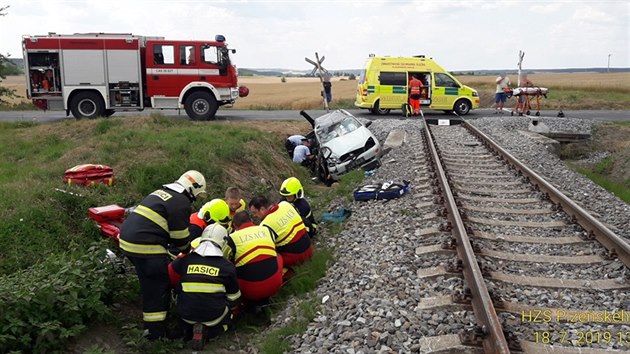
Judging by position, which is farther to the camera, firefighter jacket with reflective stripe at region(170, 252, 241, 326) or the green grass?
the green grass

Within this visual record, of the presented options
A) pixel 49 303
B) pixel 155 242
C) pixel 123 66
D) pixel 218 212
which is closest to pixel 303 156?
pixel 123 66

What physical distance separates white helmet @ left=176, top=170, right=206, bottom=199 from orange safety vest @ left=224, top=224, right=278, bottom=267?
1.98 feet

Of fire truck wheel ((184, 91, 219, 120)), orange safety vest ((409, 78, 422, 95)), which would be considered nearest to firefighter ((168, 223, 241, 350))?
fire truck wheel ((184, 91, 219, 120))

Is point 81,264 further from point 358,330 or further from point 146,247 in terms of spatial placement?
point 358,330

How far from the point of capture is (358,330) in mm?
4453

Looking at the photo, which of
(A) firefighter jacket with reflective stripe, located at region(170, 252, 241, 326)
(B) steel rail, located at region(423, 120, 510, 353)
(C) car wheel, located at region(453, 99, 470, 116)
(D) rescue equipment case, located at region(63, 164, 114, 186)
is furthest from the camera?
(C) car wheel, located at region(453, 99, 470, 116)

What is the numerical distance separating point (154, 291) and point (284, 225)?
5.61 ft

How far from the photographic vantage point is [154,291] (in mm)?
5441

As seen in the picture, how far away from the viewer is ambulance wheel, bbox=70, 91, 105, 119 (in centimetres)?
1734

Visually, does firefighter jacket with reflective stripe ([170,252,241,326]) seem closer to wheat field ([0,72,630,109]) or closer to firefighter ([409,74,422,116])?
firefighter ([409,74,422,116])

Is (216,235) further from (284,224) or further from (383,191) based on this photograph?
(383,191)

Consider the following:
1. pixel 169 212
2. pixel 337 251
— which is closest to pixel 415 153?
pixel 337 251

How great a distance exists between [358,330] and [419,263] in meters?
1.48

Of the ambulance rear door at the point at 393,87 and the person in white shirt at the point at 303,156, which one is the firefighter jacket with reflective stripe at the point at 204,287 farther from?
the ambulance rear door at the point at 393,87
